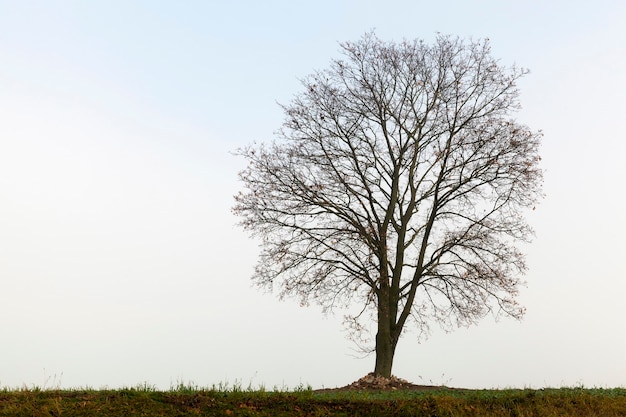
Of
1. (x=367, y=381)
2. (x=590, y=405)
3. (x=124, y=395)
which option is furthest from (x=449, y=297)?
(x=124, y=395)

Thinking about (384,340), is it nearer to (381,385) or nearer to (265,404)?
(381,385)

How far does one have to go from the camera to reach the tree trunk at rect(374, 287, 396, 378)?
20.3m

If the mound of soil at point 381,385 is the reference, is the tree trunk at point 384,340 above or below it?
above

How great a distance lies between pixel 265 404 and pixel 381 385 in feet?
21.9

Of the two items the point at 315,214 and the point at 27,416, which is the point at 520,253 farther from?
the point at 27,416

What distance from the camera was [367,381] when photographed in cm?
1981

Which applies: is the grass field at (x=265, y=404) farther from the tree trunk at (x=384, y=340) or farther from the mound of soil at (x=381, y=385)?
the tree trunk at (x=384, y=340)

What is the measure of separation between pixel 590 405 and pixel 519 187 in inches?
335

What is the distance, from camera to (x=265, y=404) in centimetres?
1333

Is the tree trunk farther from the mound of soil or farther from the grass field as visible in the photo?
the grass field

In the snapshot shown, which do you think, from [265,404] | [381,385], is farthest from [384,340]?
[265,404]

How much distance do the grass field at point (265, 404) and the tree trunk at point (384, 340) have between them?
16.6ft

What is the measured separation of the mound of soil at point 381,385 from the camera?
1848 cm

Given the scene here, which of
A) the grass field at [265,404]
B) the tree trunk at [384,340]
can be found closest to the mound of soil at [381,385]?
the tree trunk at [384,340]
